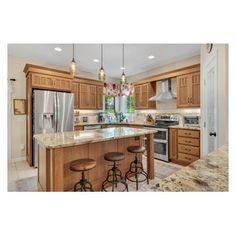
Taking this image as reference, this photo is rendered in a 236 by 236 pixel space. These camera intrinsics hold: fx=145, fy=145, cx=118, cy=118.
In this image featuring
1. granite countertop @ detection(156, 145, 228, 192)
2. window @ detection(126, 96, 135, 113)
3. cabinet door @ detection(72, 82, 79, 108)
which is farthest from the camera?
window @ detection(126, 96, 135, 113)

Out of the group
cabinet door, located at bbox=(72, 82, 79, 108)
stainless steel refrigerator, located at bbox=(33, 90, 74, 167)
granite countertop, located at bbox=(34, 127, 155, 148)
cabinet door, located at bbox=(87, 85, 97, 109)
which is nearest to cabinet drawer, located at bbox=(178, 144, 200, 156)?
granite countertop, located at bbox=(34, 127, 155, 148)

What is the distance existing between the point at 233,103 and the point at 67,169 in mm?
2040

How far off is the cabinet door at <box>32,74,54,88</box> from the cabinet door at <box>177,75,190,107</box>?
3431mm

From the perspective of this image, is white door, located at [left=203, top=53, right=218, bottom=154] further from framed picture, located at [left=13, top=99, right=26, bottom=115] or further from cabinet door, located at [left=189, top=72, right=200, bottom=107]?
framed picture, located at [left=13, top=99, right=26, bottom=115]

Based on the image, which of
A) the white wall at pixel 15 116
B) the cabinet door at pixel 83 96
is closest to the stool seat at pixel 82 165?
the white wall at pixel 15 116

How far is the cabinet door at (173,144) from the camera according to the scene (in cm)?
370

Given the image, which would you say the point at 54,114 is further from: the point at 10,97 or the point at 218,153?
the point at 218,153

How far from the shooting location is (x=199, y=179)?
30.7 inches

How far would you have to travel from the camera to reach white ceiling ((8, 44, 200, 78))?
3.29 m

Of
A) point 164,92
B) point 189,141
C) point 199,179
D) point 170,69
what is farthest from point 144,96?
point 199,179

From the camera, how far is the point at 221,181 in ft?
2.53

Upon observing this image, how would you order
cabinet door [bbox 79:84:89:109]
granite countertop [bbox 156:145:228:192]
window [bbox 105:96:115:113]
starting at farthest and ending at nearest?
window [bbox 105:96:115:113] → cabinet door [bbox 79:84:89:109] → granite countertop [bbox 156:145:228:192]

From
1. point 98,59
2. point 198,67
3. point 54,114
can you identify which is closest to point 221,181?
point 198,67

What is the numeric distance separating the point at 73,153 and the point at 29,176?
65.2 inches
